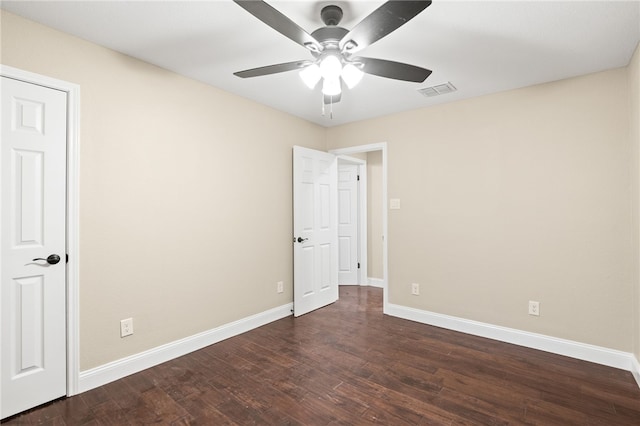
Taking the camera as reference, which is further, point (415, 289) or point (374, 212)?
point (374, 212)

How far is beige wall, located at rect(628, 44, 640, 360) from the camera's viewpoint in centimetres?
229

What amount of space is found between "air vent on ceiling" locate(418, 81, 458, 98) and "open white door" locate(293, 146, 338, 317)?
1517 millimetres

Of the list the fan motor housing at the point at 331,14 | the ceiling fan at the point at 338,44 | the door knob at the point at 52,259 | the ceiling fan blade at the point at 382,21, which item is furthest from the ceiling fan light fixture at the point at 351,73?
the door knob at the point at 52,259

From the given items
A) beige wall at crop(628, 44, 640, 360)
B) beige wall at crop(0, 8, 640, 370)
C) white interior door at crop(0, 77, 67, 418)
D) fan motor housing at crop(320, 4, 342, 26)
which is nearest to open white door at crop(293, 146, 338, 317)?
beige wall at crop(0, 8, 640, 370)

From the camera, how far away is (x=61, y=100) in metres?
2.13

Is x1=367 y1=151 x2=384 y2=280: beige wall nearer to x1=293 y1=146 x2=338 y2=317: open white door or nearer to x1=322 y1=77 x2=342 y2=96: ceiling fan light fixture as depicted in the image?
x1=293 y1=146 x2=338 y2=317: open white door

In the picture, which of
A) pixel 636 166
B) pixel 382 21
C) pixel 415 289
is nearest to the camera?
pixel 382 21

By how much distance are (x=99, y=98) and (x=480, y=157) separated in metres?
3.49

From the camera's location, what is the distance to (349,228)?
5438 millimetres

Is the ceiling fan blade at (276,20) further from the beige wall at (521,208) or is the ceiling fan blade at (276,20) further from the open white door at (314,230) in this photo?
the beige wall at (521,208)

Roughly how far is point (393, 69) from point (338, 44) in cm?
37

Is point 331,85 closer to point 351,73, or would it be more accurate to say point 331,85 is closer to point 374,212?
point 351,73

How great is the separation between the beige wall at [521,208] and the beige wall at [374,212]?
1523 mm

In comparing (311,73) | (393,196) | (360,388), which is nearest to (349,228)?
(393,196)
